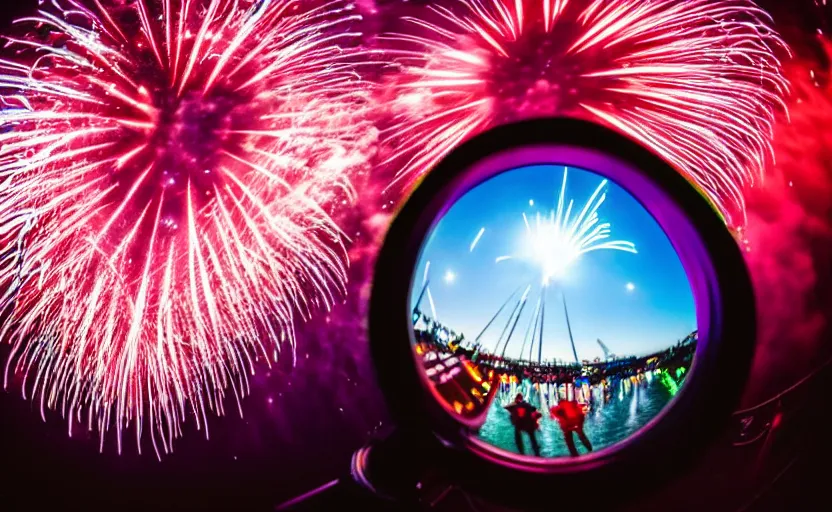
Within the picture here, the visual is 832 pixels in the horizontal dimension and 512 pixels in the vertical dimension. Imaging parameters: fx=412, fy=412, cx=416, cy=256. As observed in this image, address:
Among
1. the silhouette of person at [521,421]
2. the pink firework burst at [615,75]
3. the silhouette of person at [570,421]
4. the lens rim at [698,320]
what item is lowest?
the silhouette of person at [570,421]

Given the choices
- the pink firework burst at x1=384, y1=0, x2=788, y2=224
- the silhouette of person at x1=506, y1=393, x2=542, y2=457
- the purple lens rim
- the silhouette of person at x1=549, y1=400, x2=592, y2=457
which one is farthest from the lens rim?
the pink firework burst at x1=384, y1=0, x2=788, y2=224

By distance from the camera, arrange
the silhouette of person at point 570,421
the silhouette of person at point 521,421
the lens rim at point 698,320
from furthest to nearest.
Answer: the silhouette of person at point 570,421 < the silhouette of person at point 521,421 < the lens rim at point 698,320

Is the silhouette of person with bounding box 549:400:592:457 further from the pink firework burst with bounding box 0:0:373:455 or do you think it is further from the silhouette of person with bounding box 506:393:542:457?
the pink firework burst with bounding box 0:0:373:455

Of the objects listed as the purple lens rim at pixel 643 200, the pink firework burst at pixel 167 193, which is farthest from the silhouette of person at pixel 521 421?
the pink firework burst at pixel 167 193

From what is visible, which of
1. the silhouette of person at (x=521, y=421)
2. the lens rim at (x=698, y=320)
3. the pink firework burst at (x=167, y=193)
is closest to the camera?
the lens rim at (x=698, y=320)

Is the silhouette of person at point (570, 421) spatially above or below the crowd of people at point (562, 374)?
below

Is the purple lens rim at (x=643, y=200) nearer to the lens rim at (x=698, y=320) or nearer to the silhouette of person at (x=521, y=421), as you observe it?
the lens rim at (x=698, y=320)

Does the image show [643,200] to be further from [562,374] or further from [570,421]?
[562,374]

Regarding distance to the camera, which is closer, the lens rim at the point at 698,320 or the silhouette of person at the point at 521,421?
the lens rim at the point at 698,320
